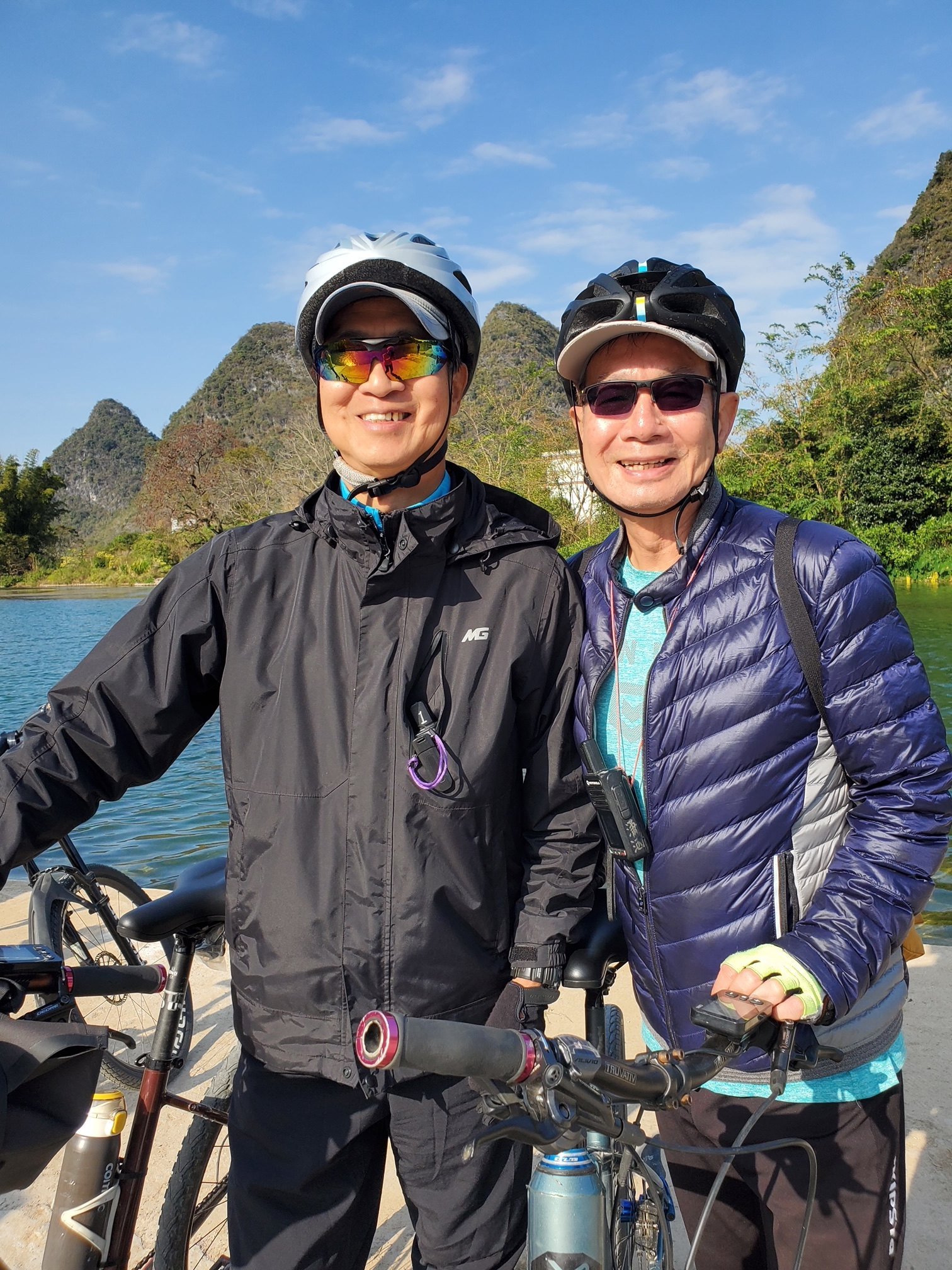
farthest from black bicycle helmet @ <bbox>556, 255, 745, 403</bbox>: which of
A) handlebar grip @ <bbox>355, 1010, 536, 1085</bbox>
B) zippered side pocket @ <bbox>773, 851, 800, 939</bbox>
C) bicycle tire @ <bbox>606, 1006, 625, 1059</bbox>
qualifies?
bicycle tire @ <bbox>606, 1006, 625, 1059</bbox>

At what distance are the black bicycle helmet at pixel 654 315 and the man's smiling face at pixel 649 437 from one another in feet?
0.15

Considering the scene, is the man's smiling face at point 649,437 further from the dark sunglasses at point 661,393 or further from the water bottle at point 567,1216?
the water bottle at point 567,1216

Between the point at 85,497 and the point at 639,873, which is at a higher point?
the point at 85,497

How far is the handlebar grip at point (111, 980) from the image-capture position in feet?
5.11

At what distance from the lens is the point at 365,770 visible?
6.24 ft

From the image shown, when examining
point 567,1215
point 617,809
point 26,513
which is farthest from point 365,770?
point 26,513

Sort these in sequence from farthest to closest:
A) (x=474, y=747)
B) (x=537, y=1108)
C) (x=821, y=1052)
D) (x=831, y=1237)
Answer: (x=474, y=747), (x=831, y=1237), (x=821, y=1052), (x=537, y=1108)

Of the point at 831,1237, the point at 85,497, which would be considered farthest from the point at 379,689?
the point at 85,497

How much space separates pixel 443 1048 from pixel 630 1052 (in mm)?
3452

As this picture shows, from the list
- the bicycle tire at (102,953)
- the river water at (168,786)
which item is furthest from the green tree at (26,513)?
the bicycle tire at (102,953)

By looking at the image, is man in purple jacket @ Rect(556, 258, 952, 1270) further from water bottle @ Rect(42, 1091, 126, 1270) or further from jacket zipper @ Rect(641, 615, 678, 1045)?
water bottle @ Rect(42, 1091, 126, 1270)

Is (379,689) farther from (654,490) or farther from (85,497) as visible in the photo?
(85,497)

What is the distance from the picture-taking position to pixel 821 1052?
1445 mm

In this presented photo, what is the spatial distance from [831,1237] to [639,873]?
77 centimetres
